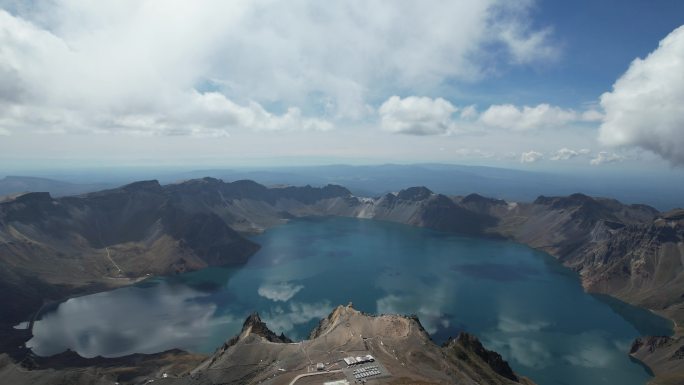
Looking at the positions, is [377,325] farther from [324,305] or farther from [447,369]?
[324,305]

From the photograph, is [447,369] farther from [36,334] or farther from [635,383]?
[36,334]

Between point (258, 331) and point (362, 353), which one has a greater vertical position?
point (362, 353)

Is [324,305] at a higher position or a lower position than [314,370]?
lower

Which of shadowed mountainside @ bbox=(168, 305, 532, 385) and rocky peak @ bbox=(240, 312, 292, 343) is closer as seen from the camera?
shadowed mountainside @ bbox=(168, 305, 532, 385)

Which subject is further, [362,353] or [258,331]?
[258,331]

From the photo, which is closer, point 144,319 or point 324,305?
point 144,319

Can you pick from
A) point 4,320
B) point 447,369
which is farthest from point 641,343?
point 4,320

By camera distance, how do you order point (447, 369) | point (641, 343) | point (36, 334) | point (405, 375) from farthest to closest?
point (36, 334), point (641, 343), point (447, 369), point (405, 375)

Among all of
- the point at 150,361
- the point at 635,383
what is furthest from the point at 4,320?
the point at 635,383

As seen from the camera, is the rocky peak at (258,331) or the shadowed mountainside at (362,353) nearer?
the shadowed mountainside at (362,353)

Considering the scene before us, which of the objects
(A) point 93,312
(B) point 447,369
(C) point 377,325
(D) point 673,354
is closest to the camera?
(B) point 447,369
